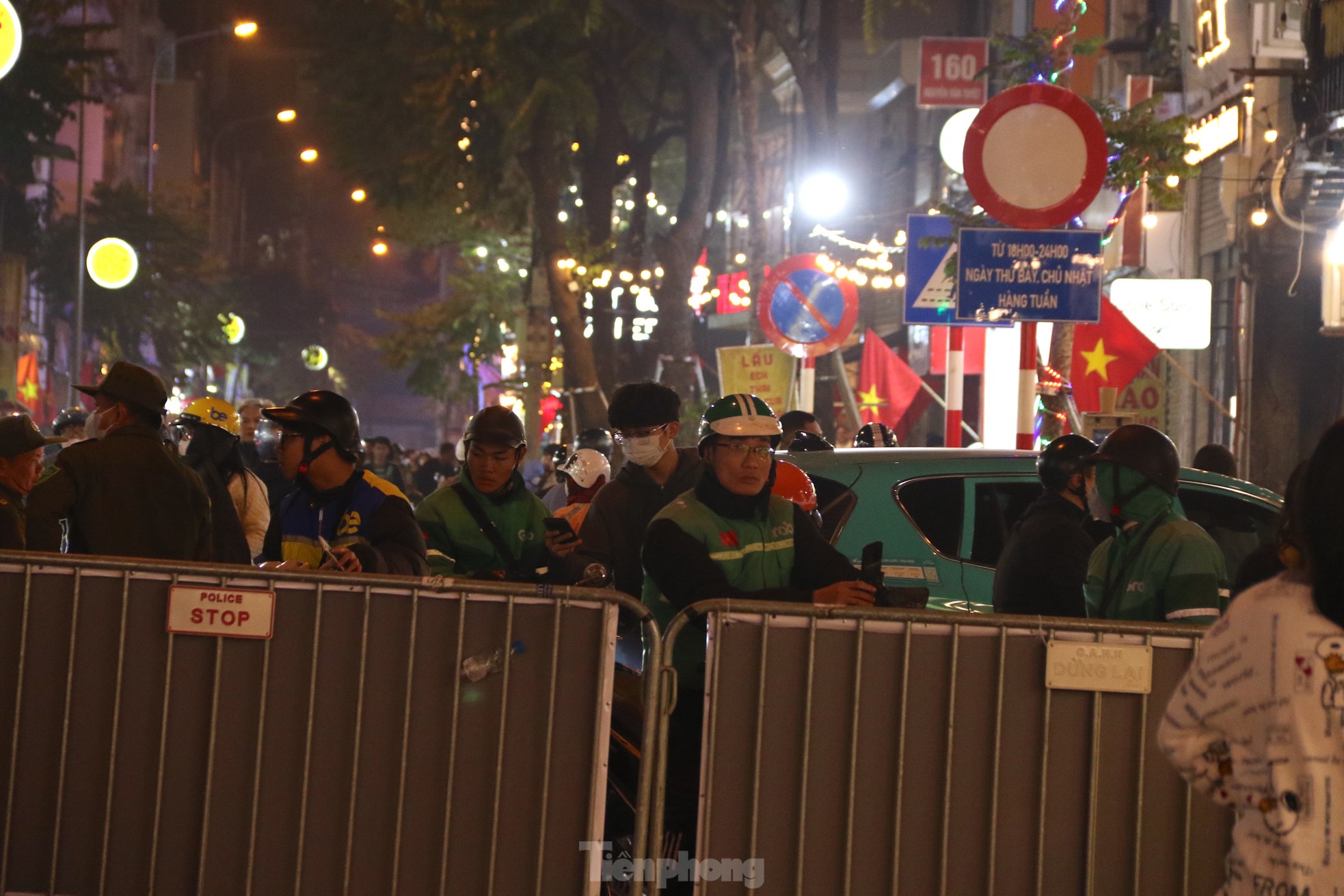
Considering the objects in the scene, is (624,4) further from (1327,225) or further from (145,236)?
(145,236)

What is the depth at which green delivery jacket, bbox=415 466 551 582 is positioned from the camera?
6332 millimetres

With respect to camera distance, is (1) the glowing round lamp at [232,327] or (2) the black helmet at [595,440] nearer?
(2) the black helmet at [595,440]

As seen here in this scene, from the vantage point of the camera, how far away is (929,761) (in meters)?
4.43

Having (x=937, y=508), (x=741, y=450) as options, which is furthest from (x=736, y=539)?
(x=937, y=508)

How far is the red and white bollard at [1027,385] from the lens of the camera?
943cm

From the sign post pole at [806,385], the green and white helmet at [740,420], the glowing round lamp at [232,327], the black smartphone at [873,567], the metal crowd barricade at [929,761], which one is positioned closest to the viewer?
the metal crowd barricade at [929,761]

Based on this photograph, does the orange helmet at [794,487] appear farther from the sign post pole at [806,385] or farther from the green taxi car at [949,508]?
the sign post pole at [806,385]

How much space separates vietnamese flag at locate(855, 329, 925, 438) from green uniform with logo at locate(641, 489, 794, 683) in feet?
34.8

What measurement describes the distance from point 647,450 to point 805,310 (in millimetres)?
8080

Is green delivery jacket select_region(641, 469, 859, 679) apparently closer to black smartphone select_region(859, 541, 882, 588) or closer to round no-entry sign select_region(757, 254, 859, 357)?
black smartphone select_region(859, 541, 882, 588)

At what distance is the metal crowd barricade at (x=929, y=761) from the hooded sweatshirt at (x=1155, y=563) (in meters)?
0.74

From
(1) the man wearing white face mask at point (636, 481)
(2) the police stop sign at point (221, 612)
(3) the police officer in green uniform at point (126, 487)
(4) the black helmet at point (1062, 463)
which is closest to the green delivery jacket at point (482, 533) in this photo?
(1) the man wearing white face mask at point (636, 481)

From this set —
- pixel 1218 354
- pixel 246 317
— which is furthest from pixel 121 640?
pixel 246 317

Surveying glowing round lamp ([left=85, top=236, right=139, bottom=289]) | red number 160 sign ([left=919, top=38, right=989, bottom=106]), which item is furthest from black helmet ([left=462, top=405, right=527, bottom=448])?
glowing round lamp ([left=85, top=236, right=139, bottom=289])
